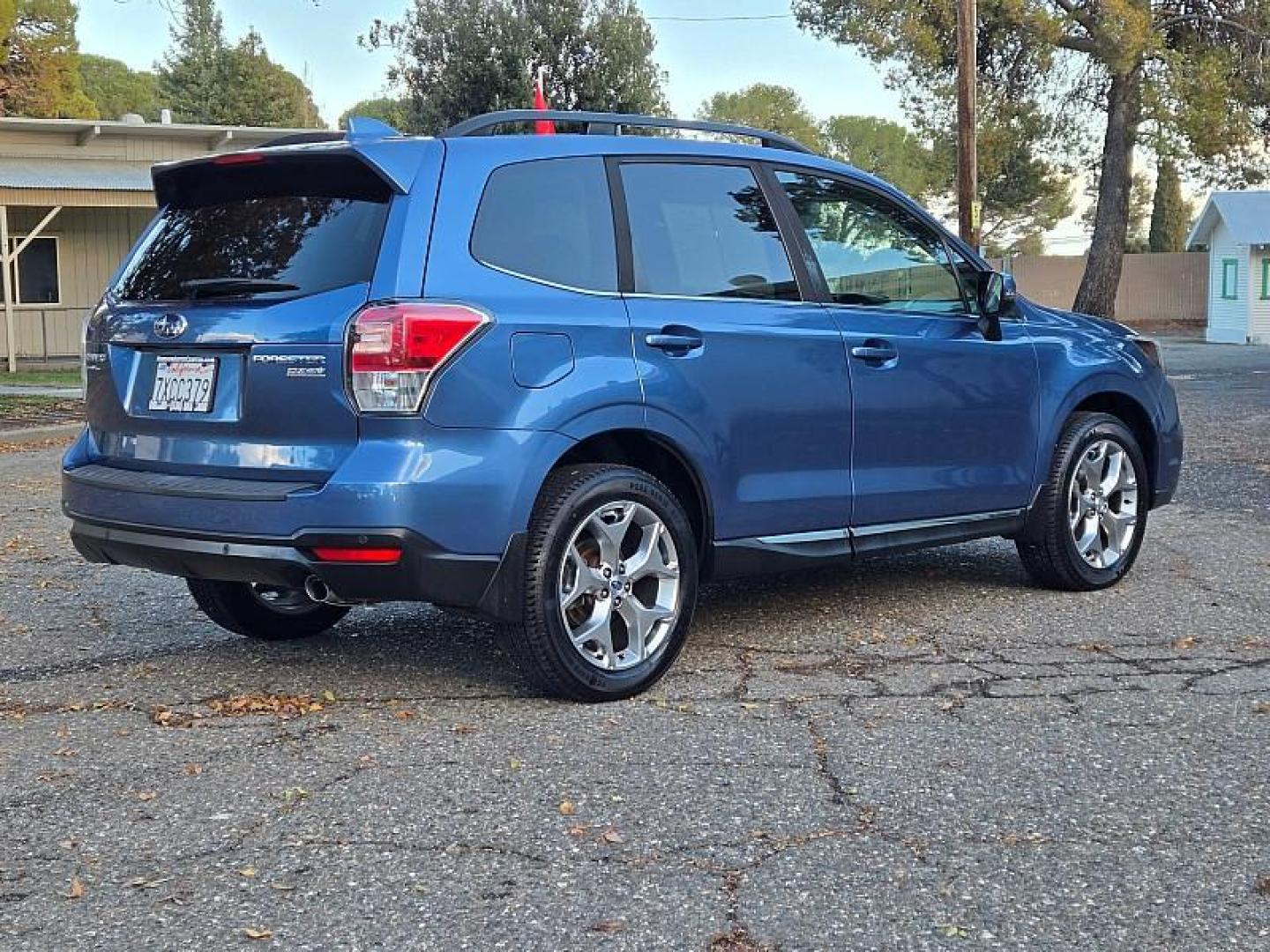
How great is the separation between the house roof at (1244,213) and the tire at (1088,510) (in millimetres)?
33874

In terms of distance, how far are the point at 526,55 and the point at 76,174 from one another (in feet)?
45.8

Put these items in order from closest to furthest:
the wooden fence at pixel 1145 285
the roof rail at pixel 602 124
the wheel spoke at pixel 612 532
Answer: the wheel spoke at pixel 612 532, the roof rail at pixel 602 124, the wooden fence at pixel 1145 285

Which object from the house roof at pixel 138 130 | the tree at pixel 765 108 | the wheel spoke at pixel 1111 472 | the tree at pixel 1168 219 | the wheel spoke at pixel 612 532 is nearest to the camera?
the wheel spoke at pixel 612 532

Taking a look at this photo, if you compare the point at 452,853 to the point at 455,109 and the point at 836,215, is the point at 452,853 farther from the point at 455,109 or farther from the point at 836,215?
the point at 455,109

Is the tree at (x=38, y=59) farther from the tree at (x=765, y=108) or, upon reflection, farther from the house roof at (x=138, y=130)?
the tree at (x=765, y=108)

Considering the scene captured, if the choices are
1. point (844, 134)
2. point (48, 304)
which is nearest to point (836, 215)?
point (48, 304)

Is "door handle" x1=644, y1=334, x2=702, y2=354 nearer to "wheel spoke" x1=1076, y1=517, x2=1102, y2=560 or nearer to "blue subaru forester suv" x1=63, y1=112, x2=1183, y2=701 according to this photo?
"blue subaru forester suv" x1=63, y1=112, x2=1183, y2=701

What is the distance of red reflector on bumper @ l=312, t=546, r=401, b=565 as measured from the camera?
4.67m

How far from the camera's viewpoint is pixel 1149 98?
34219 mm

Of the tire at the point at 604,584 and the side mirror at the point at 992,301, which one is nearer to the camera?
the tire at the point at 604,584

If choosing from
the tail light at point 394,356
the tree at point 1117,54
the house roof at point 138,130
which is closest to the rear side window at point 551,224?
the tail light at point 394,356

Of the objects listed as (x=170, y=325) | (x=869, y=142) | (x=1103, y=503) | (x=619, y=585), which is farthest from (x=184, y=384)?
(x=869, y=142)

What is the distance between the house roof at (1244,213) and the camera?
38.5 metres

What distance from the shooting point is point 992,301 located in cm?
648
